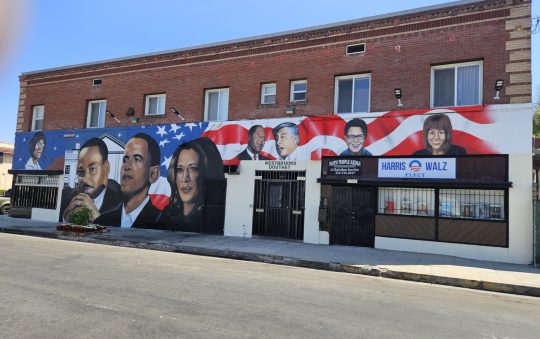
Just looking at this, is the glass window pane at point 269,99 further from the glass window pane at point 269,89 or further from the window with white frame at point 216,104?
the window with white frame at point 216,104

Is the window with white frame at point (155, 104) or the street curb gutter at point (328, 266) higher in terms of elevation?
the window with white frame at point (155, 104)

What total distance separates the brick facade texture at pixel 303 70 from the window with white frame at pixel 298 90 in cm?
23

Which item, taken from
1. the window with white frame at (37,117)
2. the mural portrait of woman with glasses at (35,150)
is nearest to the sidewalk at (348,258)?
the mural portrait of woman with glasses at (35,150)

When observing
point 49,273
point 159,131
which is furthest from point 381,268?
point 159,131

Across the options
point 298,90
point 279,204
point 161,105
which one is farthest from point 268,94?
point 161,105

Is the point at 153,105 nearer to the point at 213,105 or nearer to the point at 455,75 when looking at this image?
the point at 213,105

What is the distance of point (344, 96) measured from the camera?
616 inches

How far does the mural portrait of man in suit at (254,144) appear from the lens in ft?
54.3

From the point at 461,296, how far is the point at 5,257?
32.5 ft

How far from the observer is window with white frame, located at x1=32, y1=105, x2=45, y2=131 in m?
22.9

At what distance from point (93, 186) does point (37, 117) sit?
20.4ft

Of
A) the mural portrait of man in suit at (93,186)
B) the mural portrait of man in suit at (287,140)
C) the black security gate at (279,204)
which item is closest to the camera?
the black security gate at (279,204)

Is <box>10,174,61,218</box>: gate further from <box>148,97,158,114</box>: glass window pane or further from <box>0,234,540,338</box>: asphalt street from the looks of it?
<box>0,234,540,338</box>: asphalt street

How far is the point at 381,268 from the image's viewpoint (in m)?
10.7
